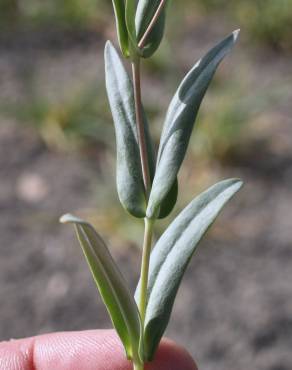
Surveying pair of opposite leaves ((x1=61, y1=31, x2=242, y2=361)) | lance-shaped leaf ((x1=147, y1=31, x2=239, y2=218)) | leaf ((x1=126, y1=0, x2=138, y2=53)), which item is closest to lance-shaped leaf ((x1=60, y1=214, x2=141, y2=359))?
pair of opposite leaves ((x1=61, y1=31, x2=242, y2=361))

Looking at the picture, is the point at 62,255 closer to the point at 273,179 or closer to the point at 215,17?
→ the point at 273,179

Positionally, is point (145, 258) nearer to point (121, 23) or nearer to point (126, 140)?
point (126, 140)

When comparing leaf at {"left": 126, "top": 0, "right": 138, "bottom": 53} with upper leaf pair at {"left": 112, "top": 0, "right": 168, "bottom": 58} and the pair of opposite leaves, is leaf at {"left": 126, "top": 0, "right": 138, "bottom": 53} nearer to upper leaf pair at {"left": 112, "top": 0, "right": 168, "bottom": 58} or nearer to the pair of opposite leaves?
upper leaf pair at {"left": 112, "top": 0, "right": 168, "bottom": 58}

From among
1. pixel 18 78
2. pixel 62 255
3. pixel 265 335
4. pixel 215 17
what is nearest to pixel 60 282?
pixel 62 255

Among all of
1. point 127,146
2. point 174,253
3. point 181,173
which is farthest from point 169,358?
point 181,173

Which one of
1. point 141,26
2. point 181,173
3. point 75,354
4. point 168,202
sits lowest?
point 181,173

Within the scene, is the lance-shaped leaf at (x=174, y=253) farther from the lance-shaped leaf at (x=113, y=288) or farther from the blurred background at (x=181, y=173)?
the blurred background at (x=181, y=173)
